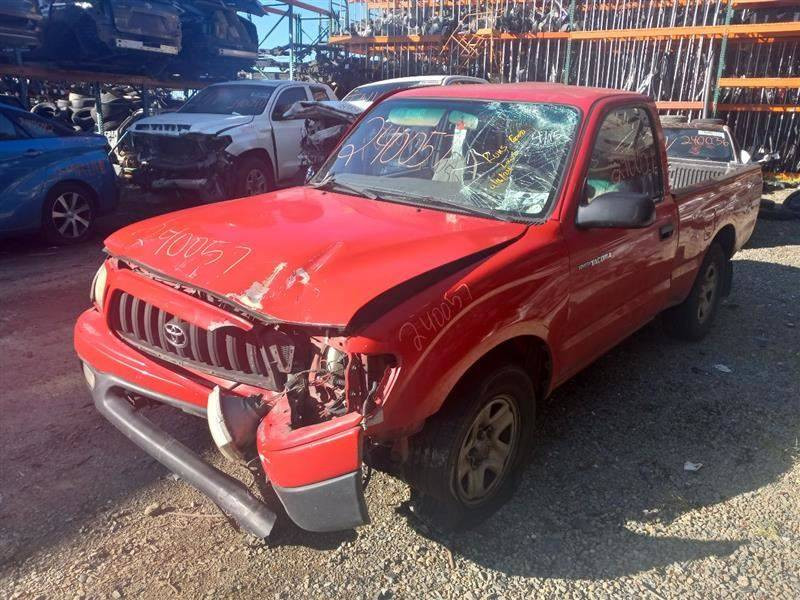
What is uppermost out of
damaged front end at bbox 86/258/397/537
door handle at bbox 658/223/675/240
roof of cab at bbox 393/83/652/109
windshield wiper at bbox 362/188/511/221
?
roof of cab at bbox 393/83/652/109

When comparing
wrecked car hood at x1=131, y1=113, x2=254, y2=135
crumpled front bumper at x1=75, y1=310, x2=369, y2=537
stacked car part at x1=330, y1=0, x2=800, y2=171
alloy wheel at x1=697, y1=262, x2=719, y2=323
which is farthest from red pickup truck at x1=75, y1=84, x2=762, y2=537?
stacked car part at x1=330, y1=0, x2=800, y2=171

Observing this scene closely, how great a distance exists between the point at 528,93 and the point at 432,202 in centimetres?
88

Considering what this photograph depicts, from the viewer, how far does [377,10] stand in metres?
18.8

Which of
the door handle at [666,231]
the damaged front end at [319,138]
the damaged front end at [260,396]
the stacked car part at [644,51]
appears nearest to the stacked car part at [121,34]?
the damaged front end at [319,138]

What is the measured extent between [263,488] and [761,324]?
4798 millimetres

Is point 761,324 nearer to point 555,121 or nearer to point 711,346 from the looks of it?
point 711,346

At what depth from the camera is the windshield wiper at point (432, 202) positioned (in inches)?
120

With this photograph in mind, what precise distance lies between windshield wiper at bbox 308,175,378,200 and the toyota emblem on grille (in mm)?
1300

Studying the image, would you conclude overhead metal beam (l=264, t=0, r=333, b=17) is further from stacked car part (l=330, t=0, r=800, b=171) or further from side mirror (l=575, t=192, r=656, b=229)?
side mirror (l=575, t=192, r=656, b=229)

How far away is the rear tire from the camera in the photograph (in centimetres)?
479

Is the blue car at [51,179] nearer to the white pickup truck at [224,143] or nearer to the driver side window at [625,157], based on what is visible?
the white pickup truck at [224,143]

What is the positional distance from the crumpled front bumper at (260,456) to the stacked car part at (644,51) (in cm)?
1230

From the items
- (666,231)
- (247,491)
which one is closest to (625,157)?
(666,231)

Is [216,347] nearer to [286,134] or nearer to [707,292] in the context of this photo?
[707,292]
